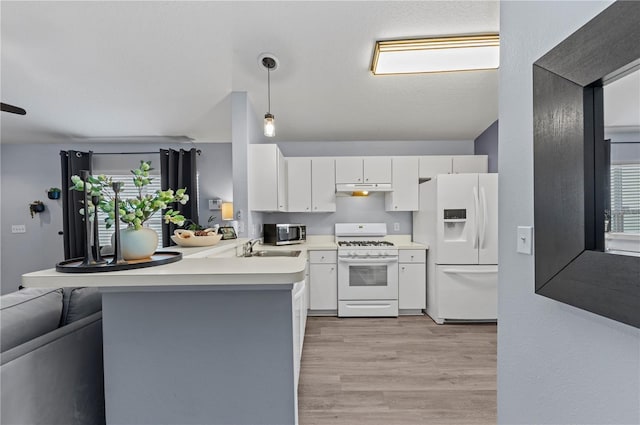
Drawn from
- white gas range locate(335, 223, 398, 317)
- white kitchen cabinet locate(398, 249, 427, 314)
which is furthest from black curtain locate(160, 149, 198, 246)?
white kitchen cabinet locate(398, 249, 427, 314)

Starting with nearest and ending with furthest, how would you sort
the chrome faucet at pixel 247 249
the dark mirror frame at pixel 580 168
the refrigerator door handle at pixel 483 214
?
the dark mirror frame at pixel 580 168
the chrome faucet at pixel 247 249
the refrigerator door handle at pixel 483 214

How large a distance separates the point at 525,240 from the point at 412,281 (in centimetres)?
238

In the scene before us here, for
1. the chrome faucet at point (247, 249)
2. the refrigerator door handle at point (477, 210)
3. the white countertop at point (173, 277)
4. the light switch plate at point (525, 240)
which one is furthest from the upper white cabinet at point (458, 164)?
the white countertop at point (173, 277)

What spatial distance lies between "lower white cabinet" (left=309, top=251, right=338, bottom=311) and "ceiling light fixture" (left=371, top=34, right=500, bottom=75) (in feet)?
6.87

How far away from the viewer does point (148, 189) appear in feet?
14.5

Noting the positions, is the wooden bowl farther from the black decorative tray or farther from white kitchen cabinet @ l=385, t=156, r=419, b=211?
white kitchen cabinet @ l=385, t=156, r=419, b=211

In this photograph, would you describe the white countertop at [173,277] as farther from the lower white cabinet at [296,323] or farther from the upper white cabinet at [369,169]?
the upper white cabinet at [369,169]

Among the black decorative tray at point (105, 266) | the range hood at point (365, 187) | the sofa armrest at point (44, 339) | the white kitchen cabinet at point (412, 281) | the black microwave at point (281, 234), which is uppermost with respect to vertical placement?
the range hood at point (365, 187)

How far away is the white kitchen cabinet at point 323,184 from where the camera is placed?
11.6ft

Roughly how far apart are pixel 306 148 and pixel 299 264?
3155mm

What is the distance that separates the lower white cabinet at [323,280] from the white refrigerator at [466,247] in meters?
1.18

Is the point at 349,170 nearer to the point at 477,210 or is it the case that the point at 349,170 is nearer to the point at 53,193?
the point at 477,210

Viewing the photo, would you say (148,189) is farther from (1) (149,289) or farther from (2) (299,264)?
(2) (299,264)

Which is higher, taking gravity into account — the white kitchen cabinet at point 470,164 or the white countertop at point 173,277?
the white kitchen cabinet at point 470,164
